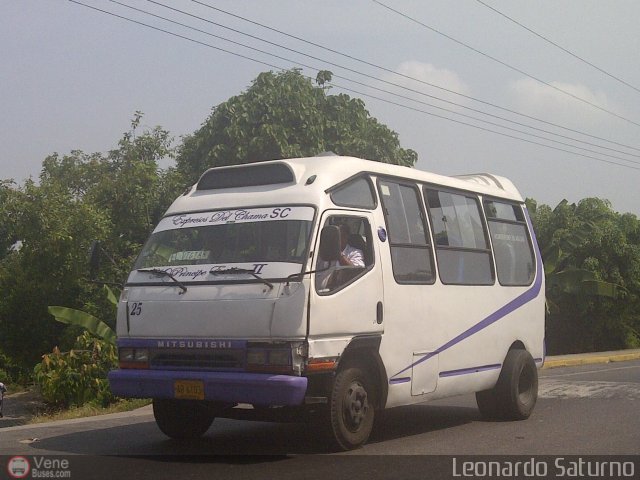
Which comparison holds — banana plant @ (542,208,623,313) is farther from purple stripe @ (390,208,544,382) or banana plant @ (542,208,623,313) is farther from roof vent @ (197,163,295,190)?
roof vent @ (197,163,295,190)

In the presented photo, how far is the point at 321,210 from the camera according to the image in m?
Answer: 8.08

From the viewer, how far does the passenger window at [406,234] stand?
8898 mm

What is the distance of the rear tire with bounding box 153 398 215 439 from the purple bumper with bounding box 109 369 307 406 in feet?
2.20

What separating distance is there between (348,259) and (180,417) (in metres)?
2.34

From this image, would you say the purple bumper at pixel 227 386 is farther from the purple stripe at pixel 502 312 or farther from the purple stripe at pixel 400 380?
the purple stripe at pixel 502 312

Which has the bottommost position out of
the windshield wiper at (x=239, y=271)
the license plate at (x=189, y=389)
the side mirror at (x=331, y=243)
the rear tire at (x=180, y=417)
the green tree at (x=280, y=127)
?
the rear tire at (x=180, y=417)

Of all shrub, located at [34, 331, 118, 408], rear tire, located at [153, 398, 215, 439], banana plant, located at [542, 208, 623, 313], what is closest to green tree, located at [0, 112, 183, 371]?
shrub, located at [34, 331, 118, 408]

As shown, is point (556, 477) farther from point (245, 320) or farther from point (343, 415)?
point (245, 320)

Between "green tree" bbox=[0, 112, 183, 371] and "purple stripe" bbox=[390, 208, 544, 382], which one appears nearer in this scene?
"purple stripe" bbox=[390, 208, 544, 382]

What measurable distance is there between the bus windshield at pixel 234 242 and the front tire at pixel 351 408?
1.13m

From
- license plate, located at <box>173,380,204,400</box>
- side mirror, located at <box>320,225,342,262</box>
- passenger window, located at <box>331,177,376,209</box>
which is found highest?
passenger window, located at <box>331,177,376,209</box>

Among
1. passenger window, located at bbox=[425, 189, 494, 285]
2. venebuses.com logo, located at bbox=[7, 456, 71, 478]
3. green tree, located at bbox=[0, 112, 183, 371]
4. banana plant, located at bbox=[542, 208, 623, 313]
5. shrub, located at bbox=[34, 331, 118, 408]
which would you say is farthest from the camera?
banana plant, located at bbox=[542, 208, 623, 313]

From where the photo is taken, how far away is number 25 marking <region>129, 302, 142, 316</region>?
27.0 ft

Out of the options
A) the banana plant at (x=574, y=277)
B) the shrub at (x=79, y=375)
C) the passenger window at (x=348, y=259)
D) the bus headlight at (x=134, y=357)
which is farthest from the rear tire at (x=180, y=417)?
the banana plant at (x=574, y=277)
